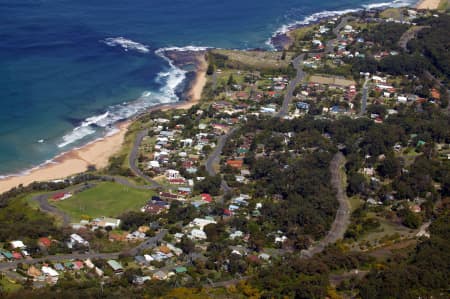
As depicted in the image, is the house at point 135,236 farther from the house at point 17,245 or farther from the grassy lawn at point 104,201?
the house at point 17,245

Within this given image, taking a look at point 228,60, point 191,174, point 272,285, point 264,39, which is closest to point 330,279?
point 272,285

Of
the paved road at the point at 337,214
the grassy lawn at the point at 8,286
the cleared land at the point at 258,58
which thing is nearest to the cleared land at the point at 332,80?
the cleared land at the point at 258,58

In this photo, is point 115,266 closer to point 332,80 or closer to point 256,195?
point 256,195

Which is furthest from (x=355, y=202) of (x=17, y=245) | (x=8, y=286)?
(x=8, y=286)

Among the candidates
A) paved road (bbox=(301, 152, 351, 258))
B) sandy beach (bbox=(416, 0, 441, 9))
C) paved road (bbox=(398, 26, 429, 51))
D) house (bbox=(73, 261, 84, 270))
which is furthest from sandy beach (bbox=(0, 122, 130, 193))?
sandy beach (bbox=(416, 0, 441, 9))

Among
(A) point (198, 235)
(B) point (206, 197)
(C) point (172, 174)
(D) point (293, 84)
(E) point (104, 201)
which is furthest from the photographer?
(D) point (293, 84)

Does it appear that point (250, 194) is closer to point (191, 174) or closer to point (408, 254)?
point (191, 174)
